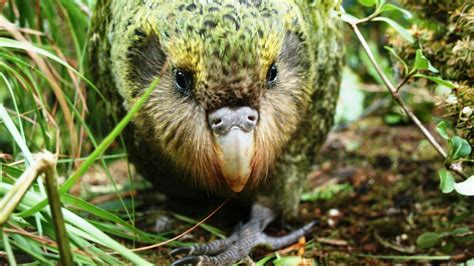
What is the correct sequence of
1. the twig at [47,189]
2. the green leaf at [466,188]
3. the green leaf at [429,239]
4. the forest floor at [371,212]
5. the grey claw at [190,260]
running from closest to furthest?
the twig at [47,189], the green leaf at [466,188], the grey claw at [190,260], the green leaf at [429,239], the forest floor at [371,212]

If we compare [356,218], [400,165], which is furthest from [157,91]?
[400,165]

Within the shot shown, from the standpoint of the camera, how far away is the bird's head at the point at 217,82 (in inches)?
78.0

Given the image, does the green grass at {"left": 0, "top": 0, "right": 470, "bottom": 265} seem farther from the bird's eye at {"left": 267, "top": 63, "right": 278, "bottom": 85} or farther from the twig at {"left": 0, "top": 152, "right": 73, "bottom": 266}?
the bird's eye at {"left": 267, "top": 63, "right": 278, "bottom": 85}

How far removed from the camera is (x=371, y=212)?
10.3 ft

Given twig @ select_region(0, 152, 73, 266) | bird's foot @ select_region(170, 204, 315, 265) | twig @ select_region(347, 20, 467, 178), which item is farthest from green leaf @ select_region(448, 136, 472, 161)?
twig @ select_region(0, 152, 73, 266)

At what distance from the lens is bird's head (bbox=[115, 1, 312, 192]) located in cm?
198

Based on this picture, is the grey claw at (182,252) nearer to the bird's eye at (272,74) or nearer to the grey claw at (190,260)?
the grey claw at (190,260)

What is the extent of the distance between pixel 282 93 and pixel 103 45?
822 millimetres

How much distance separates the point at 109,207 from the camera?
2.83 m

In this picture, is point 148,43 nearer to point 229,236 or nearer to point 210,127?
point 210,127

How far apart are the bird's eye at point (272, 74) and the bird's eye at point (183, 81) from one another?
272 millimetres

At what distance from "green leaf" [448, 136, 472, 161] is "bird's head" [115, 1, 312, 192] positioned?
568 mm

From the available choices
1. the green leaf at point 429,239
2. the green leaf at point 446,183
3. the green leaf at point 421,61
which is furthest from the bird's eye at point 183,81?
the green leaf at point 429,239

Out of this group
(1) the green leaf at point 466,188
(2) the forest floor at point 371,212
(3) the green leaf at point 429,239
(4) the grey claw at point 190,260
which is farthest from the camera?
(2) the forest floor at point 371,212
